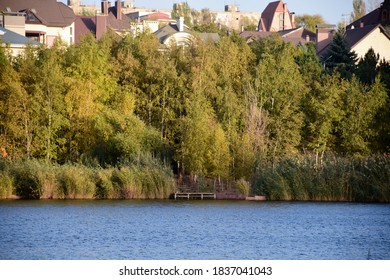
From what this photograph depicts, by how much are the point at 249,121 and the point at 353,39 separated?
2751 cm

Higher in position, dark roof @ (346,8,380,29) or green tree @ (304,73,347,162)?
dark roof @ (346,8,380,29)

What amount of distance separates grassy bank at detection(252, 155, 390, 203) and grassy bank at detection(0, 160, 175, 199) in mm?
4875

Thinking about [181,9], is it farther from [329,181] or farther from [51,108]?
[329,181]

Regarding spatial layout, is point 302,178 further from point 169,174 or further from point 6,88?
point 6,88

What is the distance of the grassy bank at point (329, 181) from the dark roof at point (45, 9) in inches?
1307

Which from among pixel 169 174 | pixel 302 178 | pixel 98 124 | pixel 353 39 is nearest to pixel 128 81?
pixel 98 124

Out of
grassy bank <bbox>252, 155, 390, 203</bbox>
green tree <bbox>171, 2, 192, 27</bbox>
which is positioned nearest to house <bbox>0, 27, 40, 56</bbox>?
grassy bank <bbox>252, 155, 390, 203</bbox>

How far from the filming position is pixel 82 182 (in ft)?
138

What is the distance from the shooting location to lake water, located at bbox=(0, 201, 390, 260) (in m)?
28.1

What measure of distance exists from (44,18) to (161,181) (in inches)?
1304

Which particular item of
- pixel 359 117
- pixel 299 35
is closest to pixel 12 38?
pixel 359 117

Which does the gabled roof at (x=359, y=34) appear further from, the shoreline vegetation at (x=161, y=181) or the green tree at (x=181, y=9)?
the green tree at (x=181, y=9)

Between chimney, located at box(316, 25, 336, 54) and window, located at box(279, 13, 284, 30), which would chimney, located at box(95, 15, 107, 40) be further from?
window, located at box(279, 13, 284, 30)

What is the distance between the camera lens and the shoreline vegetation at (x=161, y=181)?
139 ft
